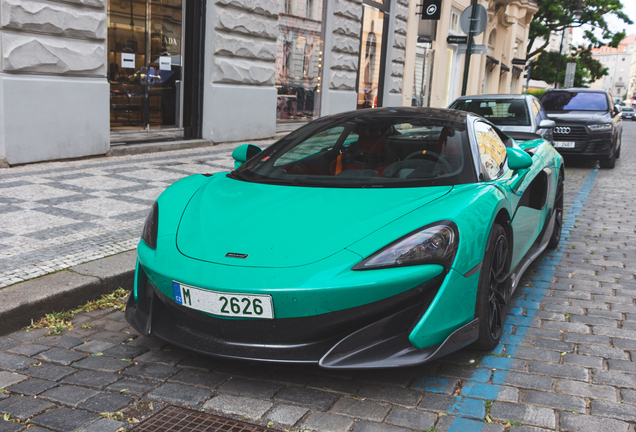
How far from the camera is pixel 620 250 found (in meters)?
5.62

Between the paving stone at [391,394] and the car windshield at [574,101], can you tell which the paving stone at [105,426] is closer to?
the paving stone at [391,394]

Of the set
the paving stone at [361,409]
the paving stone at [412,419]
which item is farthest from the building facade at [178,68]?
the paving stone at [412,419]

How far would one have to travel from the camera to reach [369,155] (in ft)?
12.6

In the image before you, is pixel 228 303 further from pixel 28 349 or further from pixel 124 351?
pixel 28 349

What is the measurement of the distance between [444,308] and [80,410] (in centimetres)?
157

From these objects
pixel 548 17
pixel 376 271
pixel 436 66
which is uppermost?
pixel 548 17

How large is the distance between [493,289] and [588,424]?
87 cm

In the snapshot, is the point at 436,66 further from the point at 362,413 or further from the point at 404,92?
the point at 362,413

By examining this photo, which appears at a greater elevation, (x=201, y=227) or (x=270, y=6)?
(x=270, y=6)

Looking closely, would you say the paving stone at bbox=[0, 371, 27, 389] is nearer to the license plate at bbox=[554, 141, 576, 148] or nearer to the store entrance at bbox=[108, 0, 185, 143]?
the store entrance at bbox=[108, 0, 185, 143]

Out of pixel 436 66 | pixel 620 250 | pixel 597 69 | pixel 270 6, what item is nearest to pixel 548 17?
pixel 597 69

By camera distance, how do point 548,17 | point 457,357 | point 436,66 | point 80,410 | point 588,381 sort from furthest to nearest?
1. point 548,17
2. point 436,66
3. point 457,357
4. point 588,381
5. point 80,410

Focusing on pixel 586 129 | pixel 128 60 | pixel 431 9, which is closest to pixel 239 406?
pixel 128 60

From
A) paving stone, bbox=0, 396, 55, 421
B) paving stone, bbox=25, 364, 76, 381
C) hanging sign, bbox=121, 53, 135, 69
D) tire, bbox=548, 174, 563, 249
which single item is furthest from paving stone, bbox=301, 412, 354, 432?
hanging sign, bbox=121, 53, 135, 69
